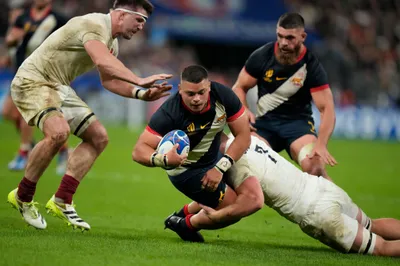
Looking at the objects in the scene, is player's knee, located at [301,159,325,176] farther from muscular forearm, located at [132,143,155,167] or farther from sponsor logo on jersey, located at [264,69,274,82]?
muscular forearm, located at [132,143,155,167]

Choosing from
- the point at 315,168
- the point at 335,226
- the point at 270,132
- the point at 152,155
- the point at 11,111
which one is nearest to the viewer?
the point at 152,155

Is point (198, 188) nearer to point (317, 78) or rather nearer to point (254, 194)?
point (254, 194)

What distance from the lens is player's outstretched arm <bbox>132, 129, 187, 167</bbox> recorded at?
7465mm

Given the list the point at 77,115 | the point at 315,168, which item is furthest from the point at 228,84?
the point at 77,115

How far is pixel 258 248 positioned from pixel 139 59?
19643 millimetres

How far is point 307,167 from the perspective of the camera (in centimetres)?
992

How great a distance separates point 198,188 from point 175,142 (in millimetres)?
774

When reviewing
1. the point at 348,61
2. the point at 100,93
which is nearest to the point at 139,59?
the point at 100,93

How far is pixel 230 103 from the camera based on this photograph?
8117 millimetres

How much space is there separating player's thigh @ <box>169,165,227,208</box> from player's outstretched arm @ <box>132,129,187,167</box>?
0.56m

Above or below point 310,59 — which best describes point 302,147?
below

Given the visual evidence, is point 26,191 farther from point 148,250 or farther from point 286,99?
point 286,99

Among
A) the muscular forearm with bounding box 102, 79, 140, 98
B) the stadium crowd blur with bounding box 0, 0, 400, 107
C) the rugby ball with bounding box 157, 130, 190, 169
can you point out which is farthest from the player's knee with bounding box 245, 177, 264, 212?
the stadium crowd blur with bounding box 0, 0, 400, 107

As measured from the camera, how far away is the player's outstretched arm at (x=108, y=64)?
7992 millimetres
